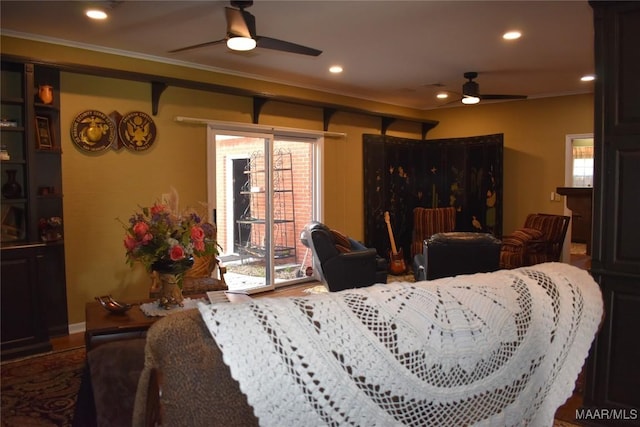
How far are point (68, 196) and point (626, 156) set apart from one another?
433 cm

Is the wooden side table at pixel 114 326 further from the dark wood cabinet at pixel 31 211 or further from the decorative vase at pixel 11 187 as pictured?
the decorative vase at pixel 11 187

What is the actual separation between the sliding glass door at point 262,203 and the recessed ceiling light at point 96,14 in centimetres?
186

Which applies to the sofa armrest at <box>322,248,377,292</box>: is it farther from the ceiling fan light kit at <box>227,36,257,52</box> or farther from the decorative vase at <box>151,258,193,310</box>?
the ceiling fan light kit at <box>227,36,257,52</box>

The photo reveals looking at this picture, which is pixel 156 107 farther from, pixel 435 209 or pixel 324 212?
pixel 435 209

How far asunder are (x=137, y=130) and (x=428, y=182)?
481 cm

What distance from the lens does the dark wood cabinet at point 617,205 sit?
2.40 meters

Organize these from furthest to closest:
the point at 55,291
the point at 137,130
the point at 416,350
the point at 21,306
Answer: the point at 137,130, the point at 55,291, the point at 21,306, the point at 416,350

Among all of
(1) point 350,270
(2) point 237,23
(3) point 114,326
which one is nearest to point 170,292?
(3) point 114,326

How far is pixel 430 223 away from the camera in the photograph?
7.16 m

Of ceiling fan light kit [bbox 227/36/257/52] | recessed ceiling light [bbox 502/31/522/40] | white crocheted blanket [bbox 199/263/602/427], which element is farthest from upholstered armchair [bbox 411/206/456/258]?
white crocheted blanket [bbox 199/263/602/427]

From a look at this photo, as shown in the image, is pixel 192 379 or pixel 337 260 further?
→ pixel 337 260

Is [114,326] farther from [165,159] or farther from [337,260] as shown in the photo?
[337,260]

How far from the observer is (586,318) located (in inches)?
55.1

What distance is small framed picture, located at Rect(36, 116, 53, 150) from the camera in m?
4.02
